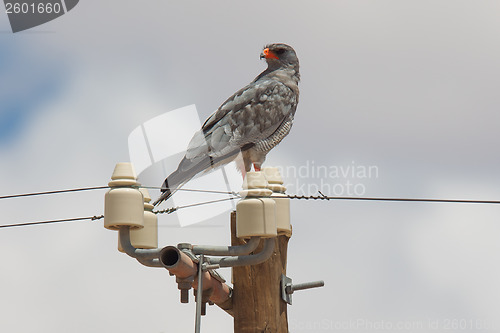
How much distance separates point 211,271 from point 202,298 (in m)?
0.23

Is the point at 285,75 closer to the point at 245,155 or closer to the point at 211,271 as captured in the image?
the point at 245,155

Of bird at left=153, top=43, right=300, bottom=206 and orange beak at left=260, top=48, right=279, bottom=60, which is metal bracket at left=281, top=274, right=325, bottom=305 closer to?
bird at left=153, top=43, right=300, bottom=206

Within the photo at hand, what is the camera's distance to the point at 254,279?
628 centimetres

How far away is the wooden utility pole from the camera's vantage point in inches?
241

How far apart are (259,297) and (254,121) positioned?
3438 mm

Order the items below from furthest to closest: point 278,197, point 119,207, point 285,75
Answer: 1. point 285,75
2. point 278,197
3. point 119,207

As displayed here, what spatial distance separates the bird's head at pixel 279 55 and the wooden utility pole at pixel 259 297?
12.9ft

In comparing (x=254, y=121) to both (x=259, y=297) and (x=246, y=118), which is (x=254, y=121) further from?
(x=259, y=297)

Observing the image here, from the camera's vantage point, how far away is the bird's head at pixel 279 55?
995 cm

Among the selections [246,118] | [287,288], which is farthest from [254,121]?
[287,288]

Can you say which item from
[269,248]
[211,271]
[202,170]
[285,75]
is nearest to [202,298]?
[211,271]

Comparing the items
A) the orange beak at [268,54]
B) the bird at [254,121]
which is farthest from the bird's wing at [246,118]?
the orange beak at [268,54]

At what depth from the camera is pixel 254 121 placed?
30.6 ft

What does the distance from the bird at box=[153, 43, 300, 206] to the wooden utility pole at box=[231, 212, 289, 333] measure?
Result: 2.27m
